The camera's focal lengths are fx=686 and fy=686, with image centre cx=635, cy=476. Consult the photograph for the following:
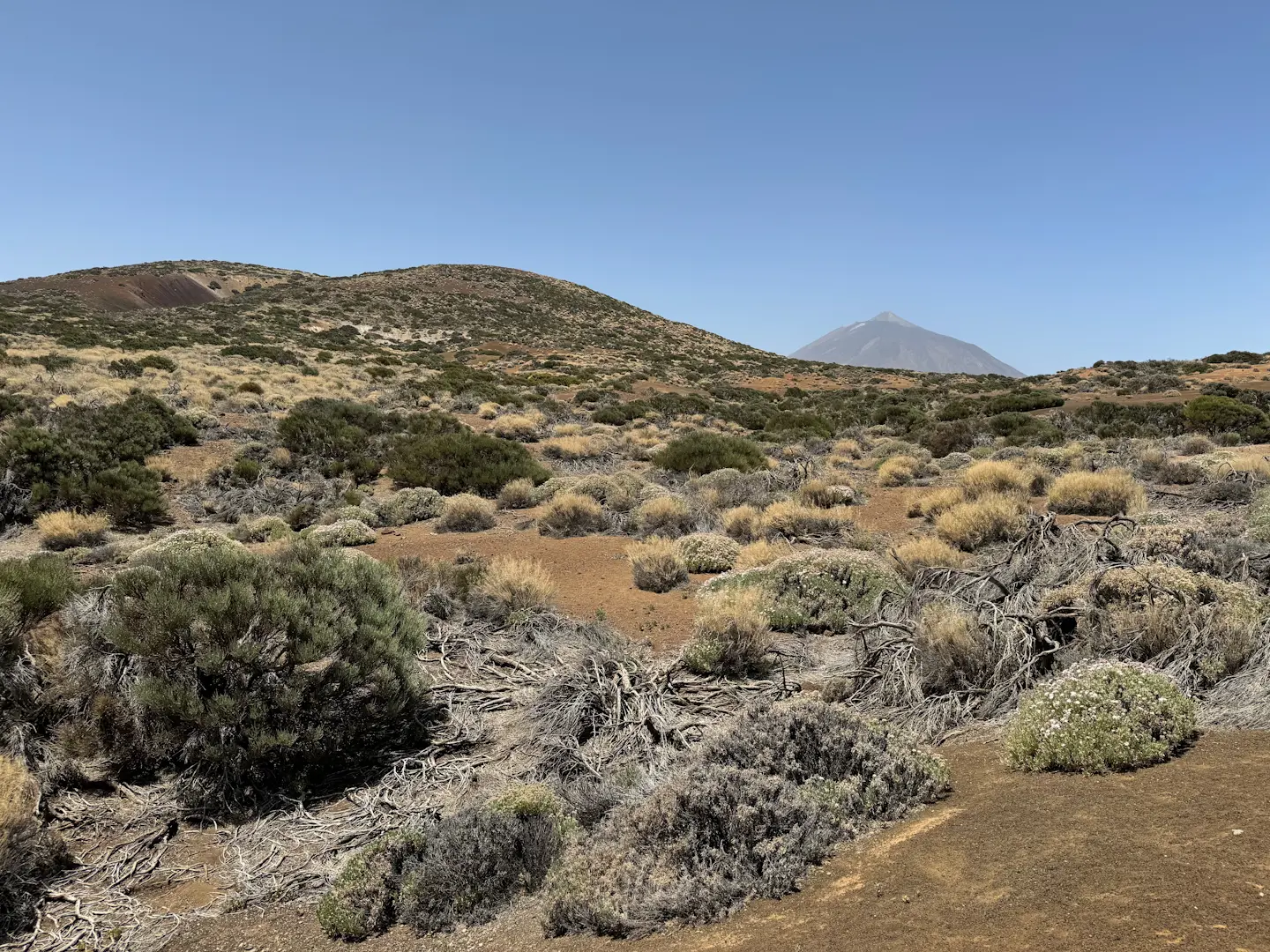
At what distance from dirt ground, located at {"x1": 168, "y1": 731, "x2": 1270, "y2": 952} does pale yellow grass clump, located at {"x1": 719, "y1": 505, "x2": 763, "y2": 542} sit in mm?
8322

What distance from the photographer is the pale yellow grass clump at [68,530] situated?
1255cm

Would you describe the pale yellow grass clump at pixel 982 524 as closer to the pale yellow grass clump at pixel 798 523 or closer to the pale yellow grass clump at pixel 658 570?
the pale yellow grass clump at pixel 798 523

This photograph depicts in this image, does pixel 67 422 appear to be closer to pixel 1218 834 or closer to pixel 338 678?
pixel 338 678

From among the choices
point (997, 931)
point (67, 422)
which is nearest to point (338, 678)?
point (997, 931)

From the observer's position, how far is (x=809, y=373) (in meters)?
57.1

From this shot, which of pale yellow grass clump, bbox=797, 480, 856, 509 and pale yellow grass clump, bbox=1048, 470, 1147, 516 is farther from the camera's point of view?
pale yellow grass clump, bbox=797, 480, 856, 509

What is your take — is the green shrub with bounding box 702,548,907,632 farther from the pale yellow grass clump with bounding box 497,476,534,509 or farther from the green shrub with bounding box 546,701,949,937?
the pale yellow grass clump with bounding box 497,476,534,509

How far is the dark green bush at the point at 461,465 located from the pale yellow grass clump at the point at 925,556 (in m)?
9.83

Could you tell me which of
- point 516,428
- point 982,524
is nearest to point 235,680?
point 982,524

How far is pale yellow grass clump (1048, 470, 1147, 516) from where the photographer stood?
11102mm

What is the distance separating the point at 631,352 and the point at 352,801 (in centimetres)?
5375

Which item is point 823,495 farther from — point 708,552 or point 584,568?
point 584,568

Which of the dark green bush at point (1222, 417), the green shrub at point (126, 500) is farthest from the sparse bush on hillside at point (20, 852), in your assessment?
the dark green bush at point (1222, 417)

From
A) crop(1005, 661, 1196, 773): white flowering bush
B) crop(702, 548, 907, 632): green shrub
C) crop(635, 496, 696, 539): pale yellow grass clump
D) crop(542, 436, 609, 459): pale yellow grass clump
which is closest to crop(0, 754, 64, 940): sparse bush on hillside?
crop(1005, 661, 1196, 773): white flowering bush
